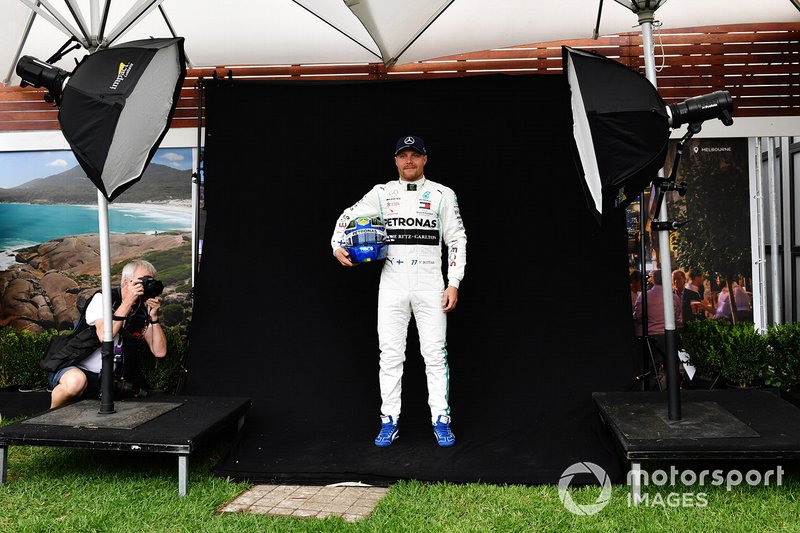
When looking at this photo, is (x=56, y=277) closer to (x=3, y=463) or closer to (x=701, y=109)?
(x=3, y=463)

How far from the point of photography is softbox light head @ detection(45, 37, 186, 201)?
9.02 feet

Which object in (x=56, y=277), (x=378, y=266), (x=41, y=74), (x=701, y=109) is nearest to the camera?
(x=701, y=109)

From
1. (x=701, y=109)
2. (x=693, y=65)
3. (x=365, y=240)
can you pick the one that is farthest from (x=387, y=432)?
(x=693, y=65)

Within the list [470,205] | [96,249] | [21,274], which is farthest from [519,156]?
[21,274]

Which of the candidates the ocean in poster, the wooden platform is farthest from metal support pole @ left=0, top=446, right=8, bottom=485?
the wooden platform

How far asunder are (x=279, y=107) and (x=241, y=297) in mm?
1311

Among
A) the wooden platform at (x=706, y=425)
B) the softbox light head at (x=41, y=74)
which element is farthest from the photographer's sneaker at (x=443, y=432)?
the softbox light head at (x=41, y=74)

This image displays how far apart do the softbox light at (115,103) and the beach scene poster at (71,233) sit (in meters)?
1.74

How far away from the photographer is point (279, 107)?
168 inches

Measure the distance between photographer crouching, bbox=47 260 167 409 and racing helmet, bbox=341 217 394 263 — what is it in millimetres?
1099

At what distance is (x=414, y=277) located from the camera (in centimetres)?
340

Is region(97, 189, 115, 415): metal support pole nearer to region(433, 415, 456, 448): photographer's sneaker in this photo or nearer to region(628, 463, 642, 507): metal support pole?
region(433, 415, 456, 448): photographer's sneaker

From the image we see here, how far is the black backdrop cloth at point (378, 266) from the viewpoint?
3.87 meters

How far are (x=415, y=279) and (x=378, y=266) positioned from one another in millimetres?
724
